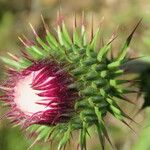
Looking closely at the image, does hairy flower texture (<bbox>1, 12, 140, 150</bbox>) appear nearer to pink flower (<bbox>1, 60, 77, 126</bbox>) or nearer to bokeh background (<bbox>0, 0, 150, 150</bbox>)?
pink flower (<bbox>1, 60, 77, 126</bbox>)

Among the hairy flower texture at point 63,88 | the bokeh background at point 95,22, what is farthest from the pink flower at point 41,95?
the bokeh background at point 95,22

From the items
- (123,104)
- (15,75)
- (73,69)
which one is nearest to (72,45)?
(73,69)

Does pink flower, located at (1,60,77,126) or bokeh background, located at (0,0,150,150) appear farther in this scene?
bokeh background, located at (0,0,150,150)

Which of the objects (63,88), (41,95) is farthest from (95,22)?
(41,95)

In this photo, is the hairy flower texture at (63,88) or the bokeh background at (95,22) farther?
the bokeh background at (95,22)

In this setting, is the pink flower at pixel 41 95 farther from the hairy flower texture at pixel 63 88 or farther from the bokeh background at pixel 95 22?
the bokeh background at pixel 95 22

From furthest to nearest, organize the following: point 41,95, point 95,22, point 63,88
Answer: point 95,22
point 63,88
point 41,95

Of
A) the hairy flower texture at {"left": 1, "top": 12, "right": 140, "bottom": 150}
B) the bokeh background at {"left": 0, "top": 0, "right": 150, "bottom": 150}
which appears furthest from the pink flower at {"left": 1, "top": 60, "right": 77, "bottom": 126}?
the bokeh background at {"left": 0, "top": 0, "right": 150, "bottom": 150}

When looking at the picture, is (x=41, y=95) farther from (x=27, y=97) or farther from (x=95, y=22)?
(x=95, y=22)
